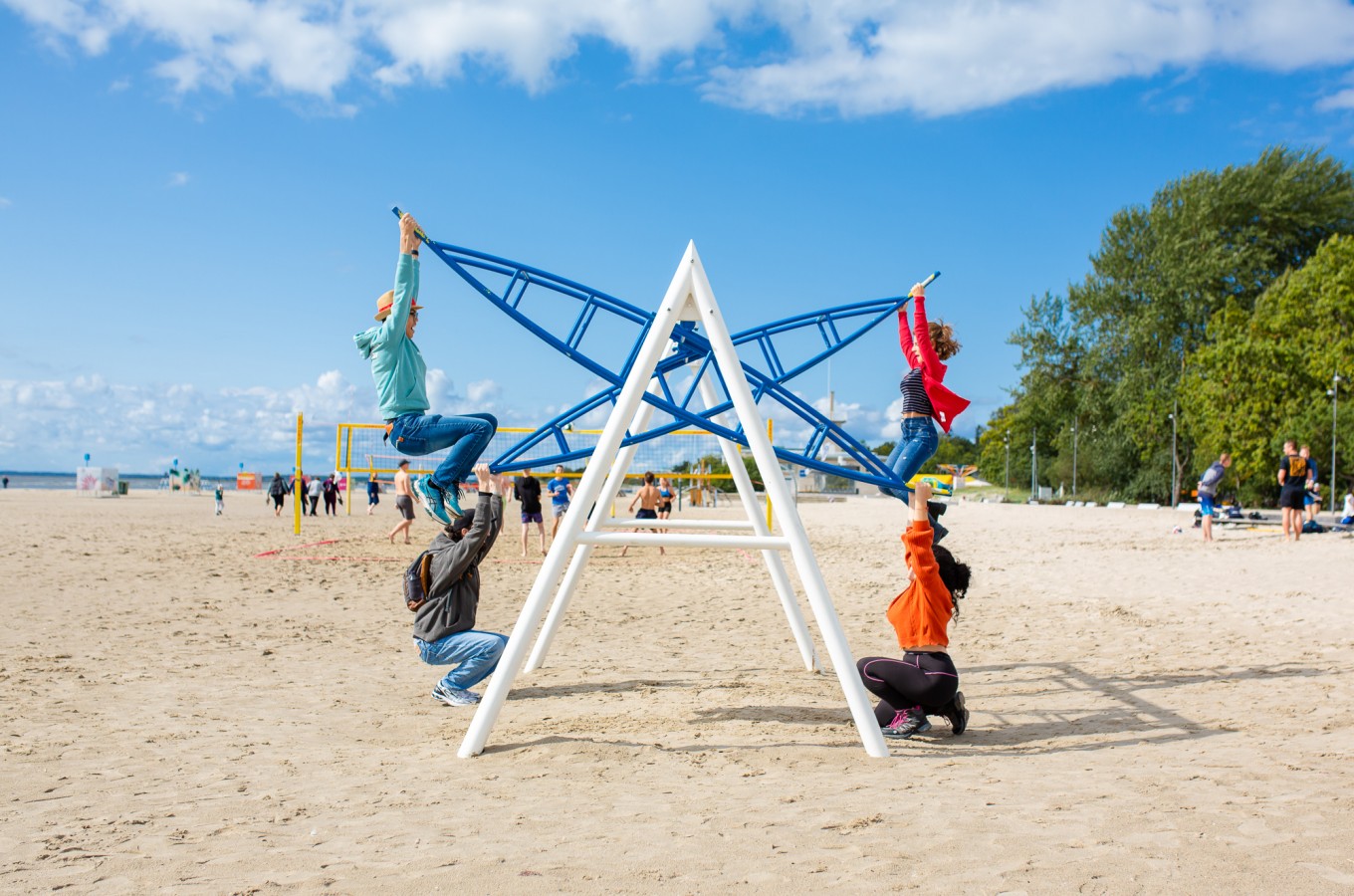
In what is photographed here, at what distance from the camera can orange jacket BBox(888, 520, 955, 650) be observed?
4.61 m

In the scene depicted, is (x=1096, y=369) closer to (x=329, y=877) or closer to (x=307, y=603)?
(x=307, y=603)

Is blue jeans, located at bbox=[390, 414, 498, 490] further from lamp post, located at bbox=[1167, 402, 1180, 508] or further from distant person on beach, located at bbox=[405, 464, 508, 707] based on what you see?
lamp post, located at bbox=[1167, 402, 1180, 508]

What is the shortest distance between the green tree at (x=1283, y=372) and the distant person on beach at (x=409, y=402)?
37.3 meters

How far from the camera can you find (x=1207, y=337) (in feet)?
146

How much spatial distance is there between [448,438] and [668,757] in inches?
69.9

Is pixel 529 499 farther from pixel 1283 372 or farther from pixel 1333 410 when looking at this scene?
pixel 1283 372

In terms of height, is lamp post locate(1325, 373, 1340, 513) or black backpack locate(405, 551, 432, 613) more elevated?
lamp post locate(1325, 373, 1340, 513)

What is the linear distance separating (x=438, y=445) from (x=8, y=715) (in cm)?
279

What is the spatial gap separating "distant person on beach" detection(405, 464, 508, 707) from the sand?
33cm

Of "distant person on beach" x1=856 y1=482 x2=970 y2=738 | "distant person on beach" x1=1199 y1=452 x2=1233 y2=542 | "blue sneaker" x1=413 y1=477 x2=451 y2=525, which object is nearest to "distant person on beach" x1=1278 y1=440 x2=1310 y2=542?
"distant person on beach" x1=1199 y1=452 x2=1233 y2=542

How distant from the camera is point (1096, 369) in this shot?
161 feet

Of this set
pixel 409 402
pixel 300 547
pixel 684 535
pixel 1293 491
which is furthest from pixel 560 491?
pixel 1293 491

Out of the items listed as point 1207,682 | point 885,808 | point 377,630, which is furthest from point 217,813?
point 1207,682

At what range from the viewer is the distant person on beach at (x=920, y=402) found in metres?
5.12
